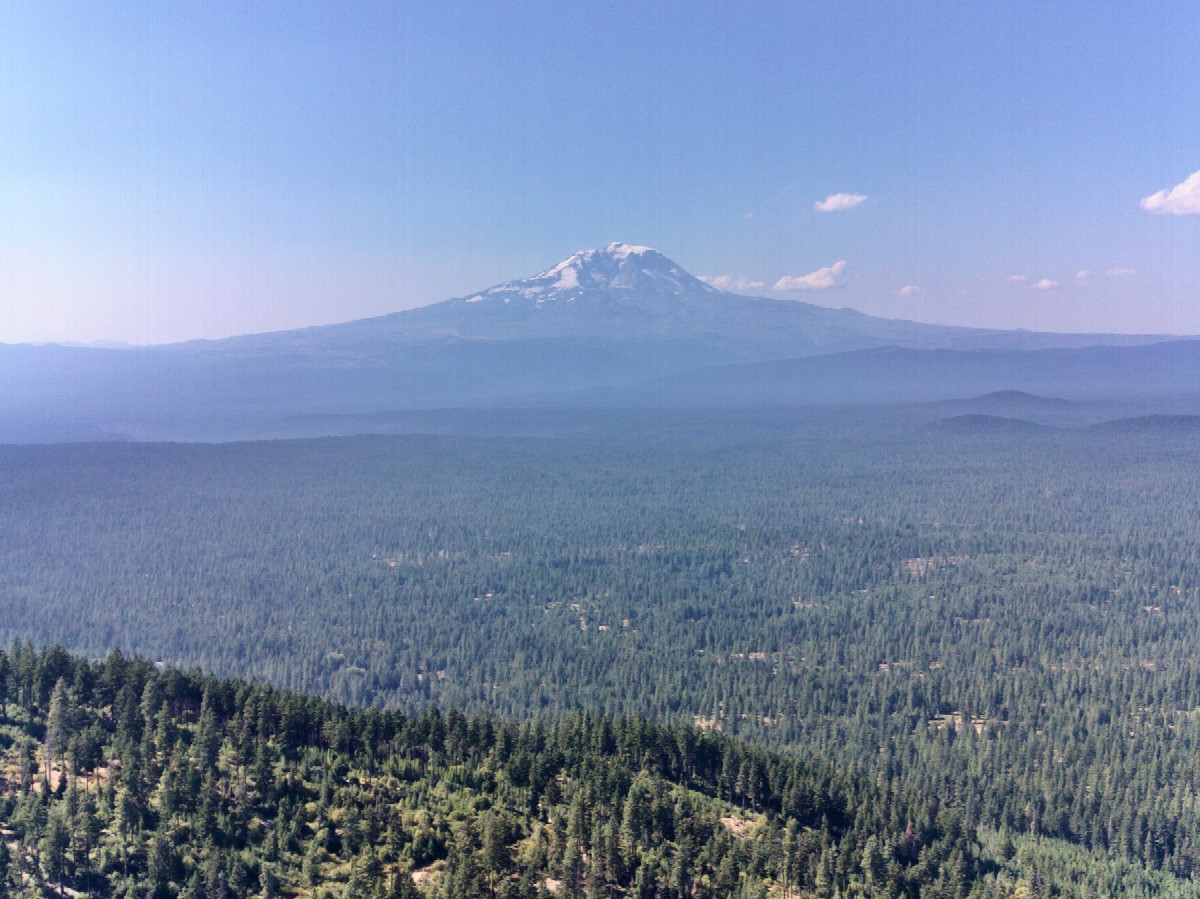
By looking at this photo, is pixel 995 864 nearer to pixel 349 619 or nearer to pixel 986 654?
pixel 986 654

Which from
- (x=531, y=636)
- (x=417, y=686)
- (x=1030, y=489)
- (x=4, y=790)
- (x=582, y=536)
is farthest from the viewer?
(x=1030, y=489)

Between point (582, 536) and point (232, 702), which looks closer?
point (232, 702)

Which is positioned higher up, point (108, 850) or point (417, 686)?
point (108, 850)

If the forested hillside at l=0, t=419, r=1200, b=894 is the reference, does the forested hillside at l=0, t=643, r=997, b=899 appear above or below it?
above

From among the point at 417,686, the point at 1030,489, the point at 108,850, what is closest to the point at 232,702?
the point at 108,850

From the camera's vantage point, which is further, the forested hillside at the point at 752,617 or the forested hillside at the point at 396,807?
the forested hillside at the point at 752,617

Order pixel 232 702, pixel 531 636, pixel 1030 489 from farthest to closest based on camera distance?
1. pixel 1030 489
2. pixel 531 636
3. pixel 232 702

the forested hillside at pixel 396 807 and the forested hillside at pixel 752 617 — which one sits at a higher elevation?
the forested hillside at pixel 396 807

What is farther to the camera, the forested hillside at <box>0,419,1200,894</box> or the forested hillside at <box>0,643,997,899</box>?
the forested hillside at <box>0,419,1200,894</box>
